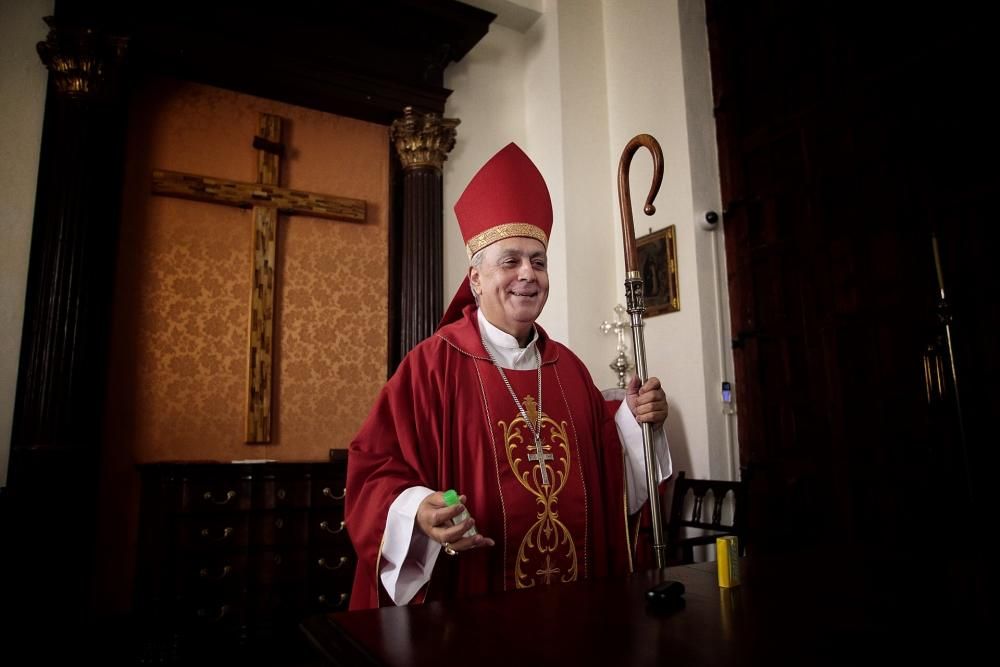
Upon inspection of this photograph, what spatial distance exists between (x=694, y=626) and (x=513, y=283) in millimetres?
1345

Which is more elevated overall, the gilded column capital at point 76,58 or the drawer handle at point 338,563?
the gilded column capital at point 76,58

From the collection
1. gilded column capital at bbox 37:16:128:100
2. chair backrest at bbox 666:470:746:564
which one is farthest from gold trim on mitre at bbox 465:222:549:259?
gilded column capital at bbox 37:16:128:100

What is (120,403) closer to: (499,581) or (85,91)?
(85,91)

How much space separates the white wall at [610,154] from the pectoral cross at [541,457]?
6.51 ft

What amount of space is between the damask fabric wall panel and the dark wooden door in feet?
8.29

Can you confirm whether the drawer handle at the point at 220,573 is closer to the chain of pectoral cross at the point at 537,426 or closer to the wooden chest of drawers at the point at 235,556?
the wooden chest of drawers at the point at 235,556

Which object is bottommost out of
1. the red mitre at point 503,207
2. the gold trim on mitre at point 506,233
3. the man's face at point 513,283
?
the man's face at point 513,283

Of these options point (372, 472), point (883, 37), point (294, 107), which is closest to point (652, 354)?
point (883, 37)

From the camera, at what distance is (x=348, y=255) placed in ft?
14.6

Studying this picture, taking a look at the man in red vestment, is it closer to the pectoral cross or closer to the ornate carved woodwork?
the pectoral cross

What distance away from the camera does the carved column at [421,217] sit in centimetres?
439

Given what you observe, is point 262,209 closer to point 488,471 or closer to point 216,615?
point 216,615

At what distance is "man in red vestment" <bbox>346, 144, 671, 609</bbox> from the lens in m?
1.64

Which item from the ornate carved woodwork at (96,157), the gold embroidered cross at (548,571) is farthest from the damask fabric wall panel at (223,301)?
the gold embroidered cross at (548,571)
